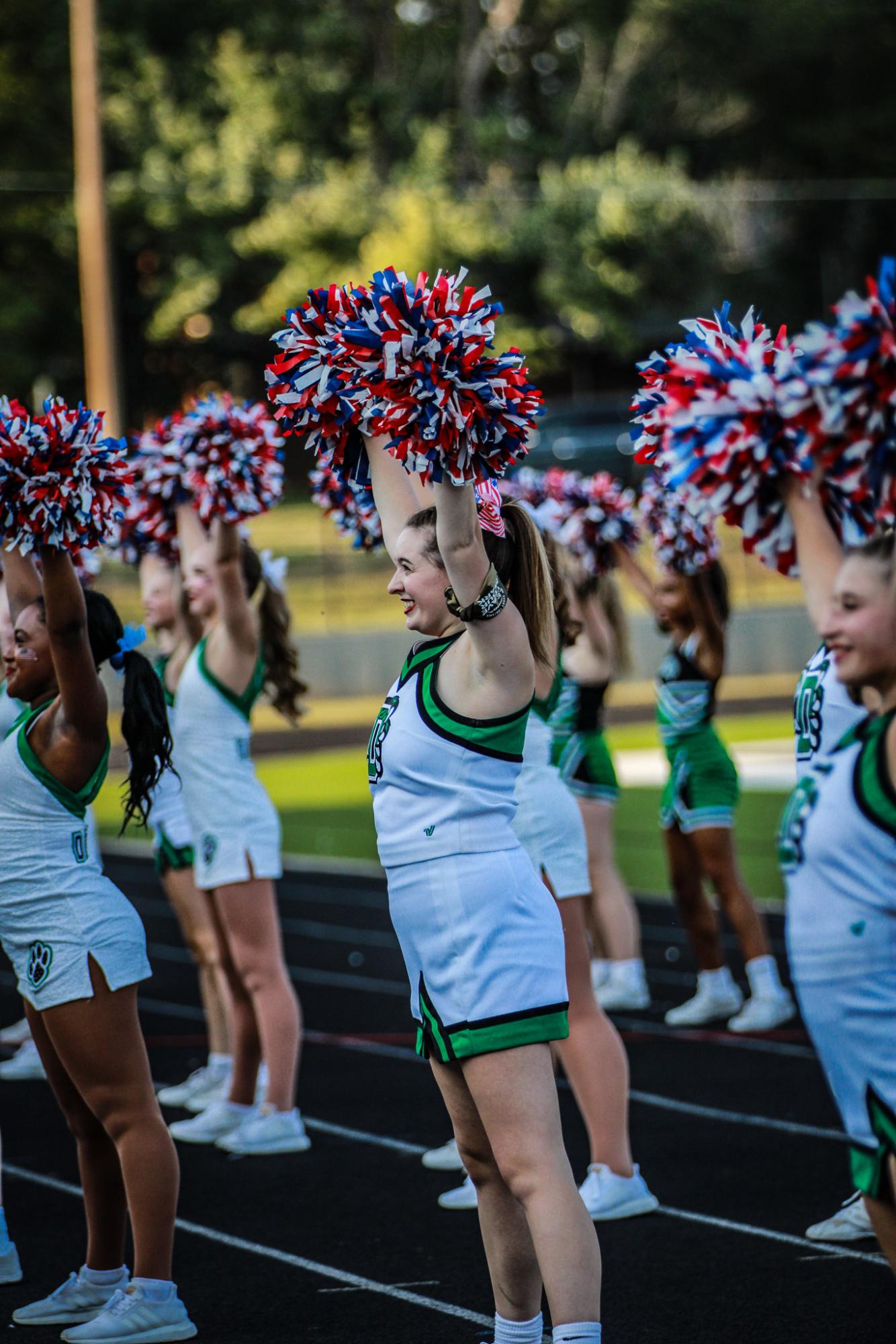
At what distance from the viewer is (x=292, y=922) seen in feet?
33.3

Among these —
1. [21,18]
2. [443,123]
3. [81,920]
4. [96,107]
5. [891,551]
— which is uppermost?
[21,18]

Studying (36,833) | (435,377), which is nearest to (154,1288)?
(36,833)

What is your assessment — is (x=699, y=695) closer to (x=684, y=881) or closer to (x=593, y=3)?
(x=684, y=881)

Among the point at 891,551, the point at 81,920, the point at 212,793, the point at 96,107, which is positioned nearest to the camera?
the point at 891,551

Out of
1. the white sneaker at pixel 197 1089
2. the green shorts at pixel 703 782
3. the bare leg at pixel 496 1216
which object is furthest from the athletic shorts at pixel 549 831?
the green shorts at pixel 703 782

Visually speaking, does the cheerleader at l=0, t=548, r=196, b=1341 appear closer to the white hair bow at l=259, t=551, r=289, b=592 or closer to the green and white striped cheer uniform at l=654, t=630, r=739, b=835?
the white hair bow at l=259, t=551, r=289, b=592

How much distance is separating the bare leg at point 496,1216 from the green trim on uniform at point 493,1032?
0.27 ft

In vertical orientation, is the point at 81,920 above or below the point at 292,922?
above

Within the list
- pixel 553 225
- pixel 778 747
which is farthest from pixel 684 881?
pixel 553 225

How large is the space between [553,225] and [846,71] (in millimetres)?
11793

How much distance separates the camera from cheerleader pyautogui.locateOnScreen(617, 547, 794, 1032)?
730 cm

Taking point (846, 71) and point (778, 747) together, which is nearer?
point (778, 747)

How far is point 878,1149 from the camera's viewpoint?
9.17ft

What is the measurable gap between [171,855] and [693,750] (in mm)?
2353
